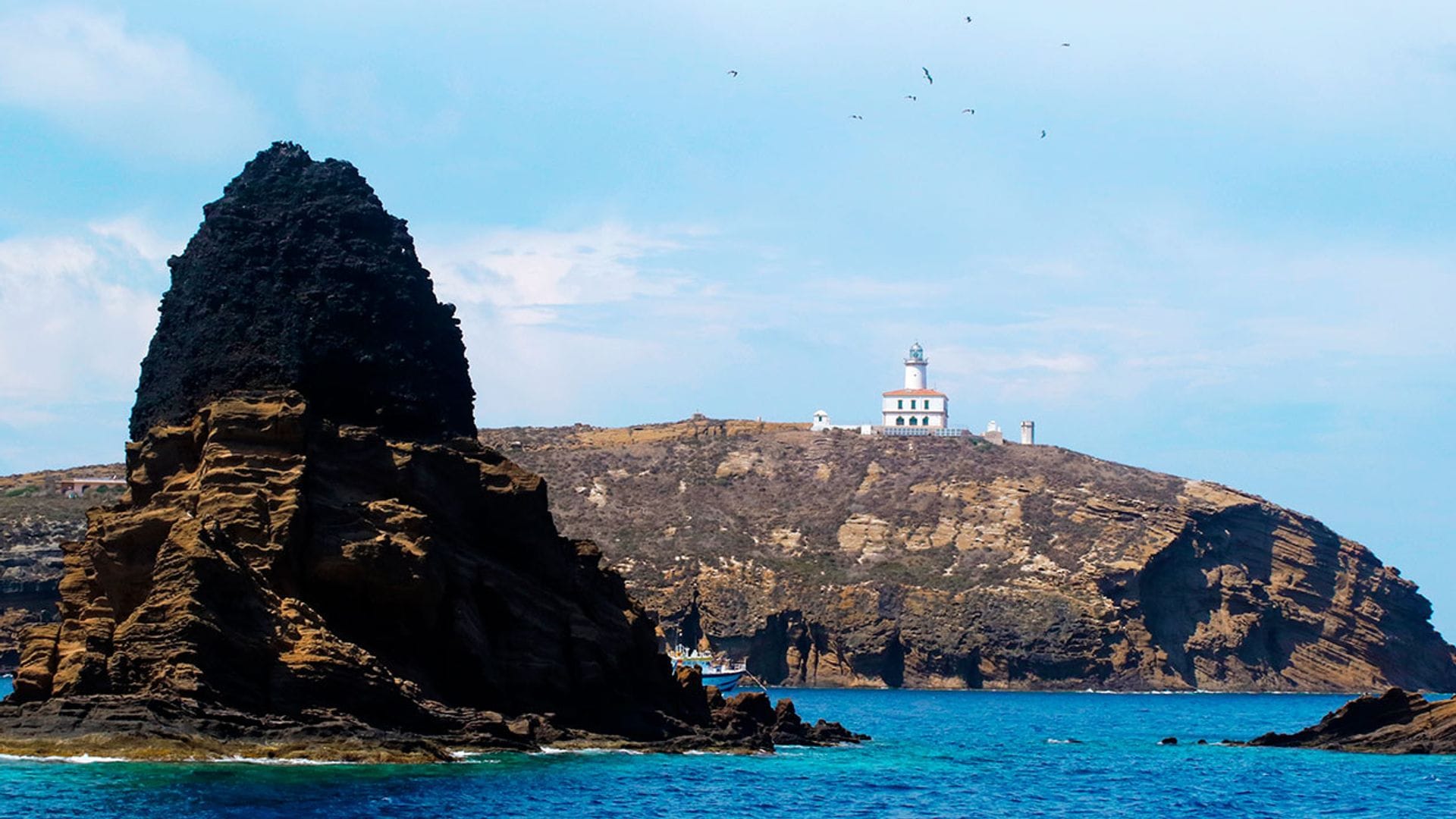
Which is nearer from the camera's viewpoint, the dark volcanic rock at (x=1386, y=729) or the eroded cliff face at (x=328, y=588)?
the eroded cliff face at (x=328, y=588)

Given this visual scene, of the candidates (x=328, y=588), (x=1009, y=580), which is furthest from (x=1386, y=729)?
(x=1009, y=580)

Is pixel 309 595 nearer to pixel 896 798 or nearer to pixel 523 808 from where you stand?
pixel 523 808

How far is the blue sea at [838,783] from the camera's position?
39.8 meters

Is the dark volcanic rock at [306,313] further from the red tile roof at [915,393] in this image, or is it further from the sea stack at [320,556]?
the red tile roof at [915,393]

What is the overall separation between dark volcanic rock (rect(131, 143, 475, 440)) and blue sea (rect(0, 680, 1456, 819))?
12.4 metres

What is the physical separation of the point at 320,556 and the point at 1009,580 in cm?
9942

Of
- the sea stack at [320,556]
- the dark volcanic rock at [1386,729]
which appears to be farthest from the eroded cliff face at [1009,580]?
the sea stack at [320,556]

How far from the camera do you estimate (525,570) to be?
191 ft

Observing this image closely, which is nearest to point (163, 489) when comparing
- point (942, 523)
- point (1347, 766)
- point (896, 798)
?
point (896, 798)

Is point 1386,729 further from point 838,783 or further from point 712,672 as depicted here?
point 712,672

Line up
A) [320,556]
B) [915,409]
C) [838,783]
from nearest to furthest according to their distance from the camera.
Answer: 1. [320,556]
2. [838,783]
3. [915,409]

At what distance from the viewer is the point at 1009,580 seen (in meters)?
144

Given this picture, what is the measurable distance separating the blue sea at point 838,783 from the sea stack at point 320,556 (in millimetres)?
2023

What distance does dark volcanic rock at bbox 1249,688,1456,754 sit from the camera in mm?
71875
